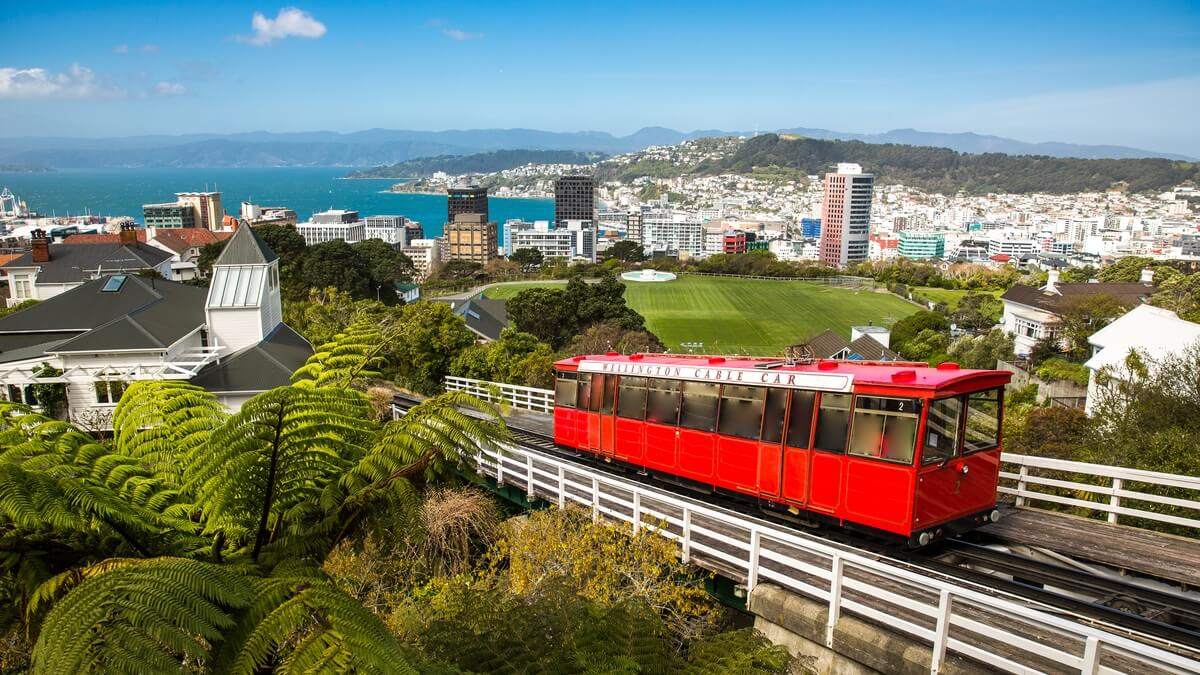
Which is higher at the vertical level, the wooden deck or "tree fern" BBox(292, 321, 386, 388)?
"tree fern" BBox(292, 321, 386, 388)

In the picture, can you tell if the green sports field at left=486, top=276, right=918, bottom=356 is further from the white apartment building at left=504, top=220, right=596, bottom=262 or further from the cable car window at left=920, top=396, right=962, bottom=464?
the white apartment building at left=504, top=220, right=596, bottom=262

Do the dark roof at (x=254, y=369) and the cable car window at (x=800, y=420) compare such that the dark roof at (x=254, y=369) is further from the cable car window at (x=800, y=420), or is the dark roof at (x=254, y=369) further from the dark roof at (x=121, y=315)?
the cable car window at (x=800, y=420)

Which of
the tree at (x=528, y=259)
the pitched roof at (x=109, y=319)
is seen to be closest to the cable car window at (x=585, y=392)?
the pitched roof at (x=109, y=319)

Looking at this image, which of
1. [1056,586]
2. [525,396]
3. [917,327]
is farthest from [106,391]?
[917,327]

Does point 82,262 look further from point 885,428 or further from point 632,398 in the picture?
point 885,428

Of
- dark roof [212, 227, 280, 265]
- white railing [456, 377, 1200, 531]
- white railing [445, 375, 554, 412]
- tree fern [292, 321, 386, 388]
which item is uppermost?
tree fern [292, 321, 386, 388]

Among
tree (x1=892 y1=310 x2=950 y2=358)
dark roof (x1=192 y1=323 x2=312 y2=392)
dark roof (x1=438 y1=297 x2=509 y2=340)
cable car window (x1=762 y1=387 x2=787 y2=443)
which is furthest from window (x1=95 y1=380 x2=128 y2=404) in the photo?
tree (x1=892 y1=310 x2=950 y2=358)

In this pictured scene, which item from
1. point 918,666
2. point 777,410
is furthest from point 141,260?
point 918,666
